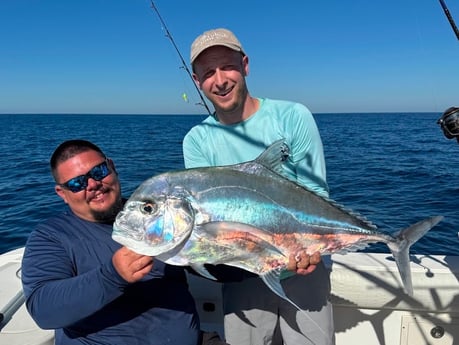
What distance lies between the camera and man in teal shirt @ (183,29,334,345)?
8.35 ft

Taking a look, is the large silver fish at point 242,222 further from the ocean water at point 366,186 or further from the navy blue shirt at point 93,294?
the ocean water at point 366,186

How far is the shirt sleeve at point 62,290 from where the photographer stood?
6.52 feet

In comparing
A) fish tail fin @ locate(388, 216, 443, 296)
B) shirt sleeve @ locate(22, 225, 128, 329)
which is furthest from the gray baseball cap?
fish tail fin @ locate(388, 216, 443, 296)

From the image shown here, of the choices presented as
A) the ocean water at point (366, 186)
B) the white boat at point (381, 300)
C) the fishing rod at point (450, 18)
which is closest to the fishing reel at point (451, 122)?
the fishing rod at point (450, 18)

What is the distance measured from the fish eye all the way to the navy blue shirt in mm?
331

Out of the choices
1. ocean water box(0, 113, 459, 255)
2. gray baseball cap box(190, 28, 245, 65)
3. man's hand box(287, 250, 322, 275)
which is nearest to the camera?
man's hand box(287, 250, 322, 275)

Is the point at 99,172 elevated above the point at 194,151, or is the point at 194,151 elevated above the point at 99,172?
the point at 194,151

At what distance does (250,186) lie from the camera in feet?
7.20

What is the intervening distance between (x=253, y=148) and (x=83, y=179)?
3.71ft

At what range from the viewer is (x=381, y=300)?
336 centimetres

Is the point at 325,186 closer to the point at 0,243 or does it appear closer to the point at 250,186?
the point at 250,186

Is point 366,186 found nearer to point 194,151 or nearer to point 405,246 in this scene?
point 405,246

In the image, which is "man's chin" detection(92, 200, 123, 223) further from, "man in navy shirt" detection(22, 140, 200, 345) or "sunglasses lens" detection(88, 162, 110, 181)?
"sunglasses lens" detection(88, 162, 110, 181)

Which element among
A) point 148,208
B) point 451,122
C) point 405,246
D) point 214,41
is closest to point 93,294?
point 148,208
